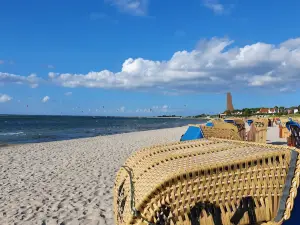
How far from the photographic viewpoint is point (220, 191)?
1484 millimetres

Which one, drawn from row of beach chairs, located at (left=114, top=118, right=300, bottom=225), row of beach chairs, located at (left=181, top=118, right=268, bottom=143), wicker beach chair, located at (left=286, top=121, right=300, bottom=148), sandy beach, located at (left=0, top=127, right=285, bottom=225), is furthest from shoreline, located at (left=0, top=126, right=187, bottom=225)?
wicker beach chair, located at (left=286, top=121, right=300, bottom=148)

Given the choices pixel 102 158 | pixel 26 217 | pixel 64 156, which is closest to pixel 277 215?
pixel 26 217

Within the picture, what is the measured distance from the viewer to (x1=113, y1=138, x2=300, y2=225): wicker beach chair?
1.44 m

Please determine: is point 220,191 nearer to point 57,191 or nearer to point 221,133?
point 221,133

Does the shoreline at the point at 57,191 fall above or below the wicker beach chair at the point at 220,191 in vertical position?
below

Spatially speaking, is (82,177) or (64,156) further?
(64,156)

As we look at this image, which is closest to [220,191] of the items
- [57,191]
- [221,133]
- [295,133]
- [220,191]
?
[220,191]

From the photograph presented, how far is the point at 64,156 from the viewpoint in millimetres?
10945

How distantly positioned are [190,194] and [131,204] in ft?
0.99

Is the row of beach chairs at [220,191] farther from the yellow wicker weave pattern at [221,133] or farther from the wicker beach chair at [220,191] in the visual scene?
the yellow wicker weave pattern at [221,133]

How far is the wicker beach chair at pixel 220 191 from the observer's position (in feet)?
4.73

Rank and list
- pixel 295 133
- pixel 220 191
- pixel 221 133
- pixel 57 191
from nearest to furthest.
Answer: pixel 220 191, pixel 221 133, pixel 57 191, pixel 295 133

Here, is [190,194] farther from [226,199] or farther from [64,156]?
[64,156]

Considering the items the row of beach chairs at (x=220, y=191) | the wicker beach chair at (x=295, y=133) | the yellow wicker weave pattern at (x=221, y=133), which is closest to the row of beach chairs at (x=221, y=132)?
the yellow wicker weave pattern at (x=221, y=133)
